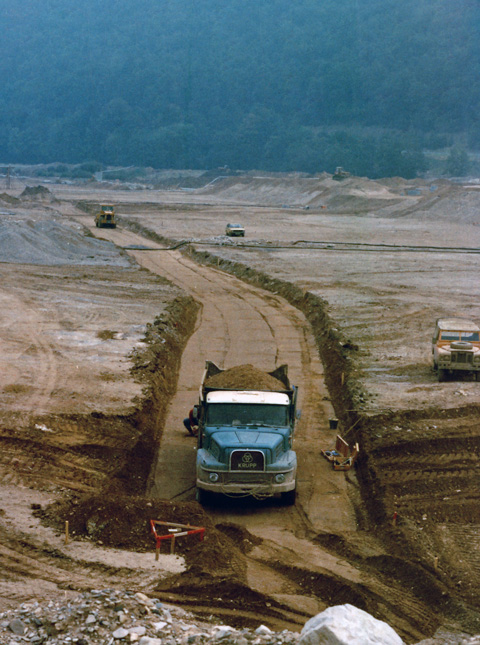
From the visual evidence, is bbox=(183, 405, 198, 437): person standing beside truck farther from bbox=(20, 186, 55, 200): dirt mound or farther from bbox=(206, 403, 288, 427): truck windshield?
bbox=(20, 186, 55, 200): dirt mound

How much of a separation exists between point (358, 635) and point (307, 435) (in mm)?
12529

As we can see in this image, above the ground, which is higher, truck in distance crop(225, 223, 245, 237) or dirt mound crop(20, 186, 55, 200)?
dirt mound crop(20, 186, 55, 200)

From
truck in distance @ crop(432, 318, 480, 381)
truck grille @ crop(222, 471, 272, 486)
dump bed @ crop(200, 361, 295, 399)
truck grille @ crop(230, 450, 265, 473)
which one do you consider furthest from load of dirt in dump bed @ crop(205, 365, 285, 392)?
truck in distance @ crop(432, 318, 480, 381)

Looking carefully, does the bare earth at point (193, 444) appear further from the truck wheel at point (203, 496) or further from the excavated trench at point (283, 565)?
the truck wheel at point (203, 496)

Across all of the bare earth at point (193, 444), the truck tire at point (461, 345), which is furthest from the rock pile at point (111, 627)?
the truck tire at point (461, 345)

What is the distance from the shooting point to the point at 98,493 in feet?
49.1

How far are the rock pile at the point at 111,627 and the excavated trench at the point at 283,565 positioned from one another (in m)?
1.35

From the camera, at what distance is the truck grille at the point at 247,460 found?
15.0 m

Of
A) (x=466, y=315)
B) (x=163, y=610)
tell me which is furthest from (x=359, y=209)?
(x=163, y=610)

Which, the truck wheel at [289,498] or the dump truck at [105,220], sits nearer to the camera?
the truck wheel at [289,498]

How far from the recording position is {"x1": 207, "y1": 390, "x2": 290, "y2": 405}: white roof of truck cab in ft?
52.8

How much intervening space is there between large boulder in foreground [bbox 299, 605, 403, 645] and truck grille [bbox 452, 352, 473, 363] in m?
16.2

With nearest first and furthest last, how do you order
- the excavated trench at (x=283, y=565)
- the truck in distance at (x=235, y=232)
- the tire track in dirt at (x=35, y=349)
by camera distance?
the excavated trench at (x=283, y=565) < the tire track in dirt at (x=35, y=349) < the truck in distance at (x=235, y=232)

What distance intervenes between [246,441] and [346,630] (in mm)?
7905
